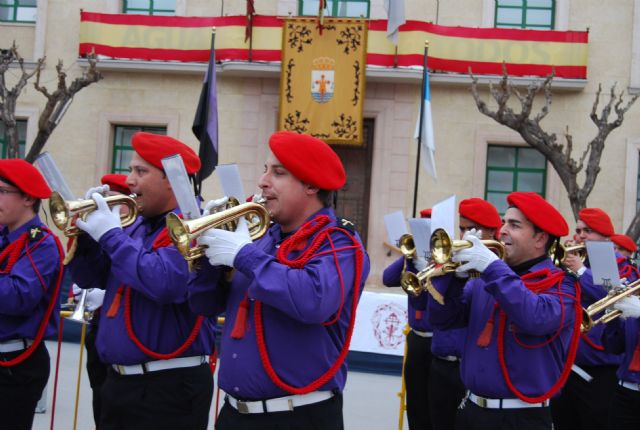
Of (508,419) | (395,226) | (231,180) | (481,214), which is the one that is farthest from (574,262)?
(231,180)

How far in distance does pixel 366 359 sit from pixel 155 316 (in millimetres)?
7045

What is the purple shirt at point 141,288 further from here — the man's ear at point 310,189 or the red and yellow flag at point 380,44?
the red and yellow flag at point 380,44

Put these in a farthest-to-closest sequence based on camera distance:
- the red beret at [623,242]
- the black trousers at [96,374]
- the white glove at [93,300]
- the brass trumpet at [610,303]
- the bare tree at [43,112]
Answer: the bare tree at [43,112] < the red beret at [623,242] < the white glove at [93,300] < the black trousers at [96,374] < the brass trumpet at [610,303]

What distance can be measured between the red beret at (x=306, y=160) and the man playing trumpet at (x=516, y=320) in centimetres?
91

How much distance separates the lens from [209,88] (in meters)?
12.3

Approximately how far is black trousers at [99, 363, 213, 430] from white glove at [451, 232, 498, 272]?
1.47m

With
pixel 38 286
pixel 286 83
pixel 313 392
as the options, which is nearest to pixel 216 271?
pixel 313 392

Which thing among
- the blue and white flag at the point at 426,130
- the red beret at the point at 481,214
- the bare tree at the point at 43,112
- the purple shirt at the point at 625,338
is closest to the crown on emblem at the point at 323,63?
the blue and white flag at the point at 426,130

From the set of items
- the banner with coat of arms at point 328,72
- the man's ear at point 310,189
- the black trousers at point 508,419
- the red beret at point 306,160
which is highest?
the banner with coat of arms at point 328,72

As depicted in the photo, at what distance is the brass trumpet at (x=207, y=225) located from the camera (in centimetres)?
344

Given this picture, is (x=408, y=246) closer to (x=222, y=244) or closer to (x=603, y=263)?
(x=603, y=263)

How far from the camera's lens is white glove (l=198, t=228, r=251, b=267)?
134 inches

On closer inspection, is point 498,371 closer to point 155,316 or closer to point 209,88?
point 155,316

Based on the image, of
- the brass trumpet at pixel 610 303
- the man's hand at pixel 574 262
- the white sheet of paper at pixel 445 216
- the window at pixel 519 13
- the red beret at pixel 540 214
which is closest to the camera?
the white sheet of paper at pixel 445 216
